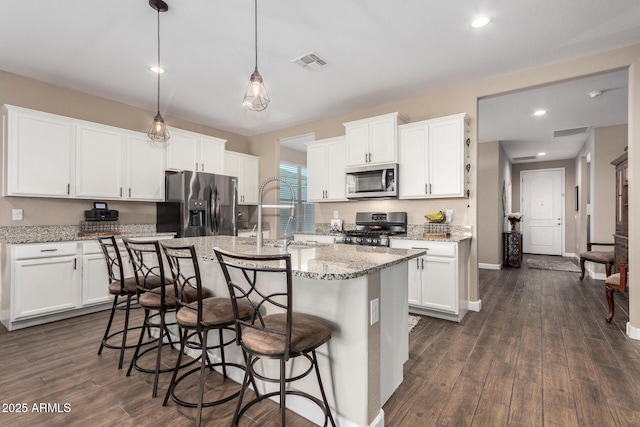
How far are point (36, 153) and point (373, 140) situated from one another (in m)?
3.91

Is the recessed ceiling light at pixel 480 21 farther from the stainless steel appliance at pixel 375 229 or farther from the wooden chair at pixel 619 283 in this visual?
the wooden chair at pixel 619 283

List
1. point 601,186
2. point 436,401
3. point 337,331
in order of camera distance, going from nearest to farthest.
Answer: point 337,331
point 436,401
point 601,186

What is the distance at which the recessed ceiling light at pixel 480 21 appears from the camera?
8.41ft

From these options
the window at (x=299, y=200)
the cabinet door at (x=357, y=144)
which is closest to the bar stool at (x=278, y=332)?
the cabinet door at (x=357, y=144)

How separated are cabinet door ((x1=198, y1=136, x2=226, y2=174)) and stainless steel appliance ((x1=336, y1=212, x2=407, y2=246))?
2431mm

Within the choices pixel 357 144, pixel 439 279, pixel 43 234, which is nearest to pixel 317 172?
pixel 357 144

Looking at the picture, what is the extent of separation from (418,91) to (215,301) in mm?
3561

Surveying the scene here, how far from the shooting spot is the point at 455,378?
2227 mm

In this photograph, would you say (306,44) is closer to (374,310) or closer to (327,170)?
(327,170)

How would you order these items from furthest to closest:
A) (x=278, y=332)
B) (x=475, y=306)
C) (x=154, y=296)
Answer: (x=475, y=306) < (x=154, y=296) < (x=278, y=332)

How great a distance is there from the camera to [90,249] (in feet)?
11.9

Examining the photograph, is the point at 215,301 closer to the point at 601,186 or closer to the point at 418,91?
the point at 418,91

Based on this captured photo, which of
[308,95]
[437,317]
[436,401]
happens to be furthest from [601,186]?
[436,401]

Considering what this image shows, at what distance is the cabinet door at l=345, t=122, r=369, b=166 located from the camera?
14.0 ft
